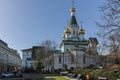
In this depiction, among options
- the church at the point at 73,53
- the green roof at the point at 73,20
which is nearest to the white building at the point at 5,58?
the church at the point at 73,53

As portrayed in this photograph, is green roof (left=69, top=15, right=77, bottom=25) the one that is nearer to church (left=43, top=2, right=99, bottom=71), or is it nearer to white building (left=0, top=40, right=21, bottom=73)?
church (left=43, top=2, right=99, bottom=71)

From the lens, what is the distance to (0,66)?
9575 cm

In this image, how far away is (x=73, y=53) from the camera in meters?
115

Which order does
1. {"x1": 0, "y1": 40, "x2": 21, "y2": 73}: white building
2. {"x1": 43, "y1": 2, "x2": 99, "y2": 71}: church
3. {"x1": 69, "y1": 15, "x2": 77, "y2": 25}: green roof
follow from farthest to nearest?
{"x1": 69, "y1": 15, "x2": 77, "y2": 25}: green roof → {"x1": 43, "y1": 2, "x2": 99, "y2": 71}: church → {"x1": 0, "y1": 40, "x2": 21, "y2": 73}: white building

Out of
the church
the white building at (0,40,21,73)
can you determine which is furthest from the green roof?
the white building at (0,40,21,73)

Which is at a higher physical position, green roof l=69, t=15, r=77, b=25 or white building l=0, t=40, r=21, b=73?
green roof l=69, t=15, r=77, b=25

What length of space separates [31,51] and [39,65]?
63.0m

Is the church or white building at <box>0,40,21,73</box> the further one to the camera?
the church

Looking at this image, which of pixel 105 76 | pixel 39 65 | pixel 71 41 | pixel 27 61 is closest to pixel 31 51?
pixel 27 61

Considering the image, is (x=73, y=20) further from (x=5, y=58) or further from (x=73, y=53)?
(x=5, y=58)

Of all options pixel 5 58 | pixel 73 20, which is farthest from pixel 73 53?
pixel 5 58

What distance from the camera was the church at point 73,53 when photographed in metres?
115

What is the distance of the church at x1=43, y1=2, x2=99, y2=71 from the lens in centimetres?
11525

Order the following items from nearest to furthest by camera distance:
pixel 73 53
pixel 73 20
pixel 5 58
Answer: pixel 5 58 → pixel 73 53 → pixel 73 20
